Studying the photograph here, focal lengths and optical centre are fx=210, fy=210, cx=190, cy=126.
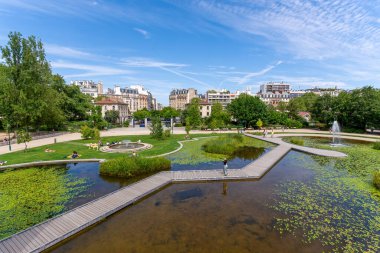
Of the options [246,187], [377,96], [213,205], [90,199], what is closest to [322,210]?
[246,187]

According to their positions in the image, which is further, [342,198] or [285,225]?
[342,198]

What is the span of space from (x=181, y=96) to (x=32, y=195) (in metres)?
132

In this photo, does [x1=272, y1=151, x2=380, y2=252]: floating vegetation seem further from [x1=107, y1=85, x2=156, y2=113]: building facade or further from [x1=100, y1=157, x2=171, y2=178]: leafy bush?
[x1=107, y1=85, x2=156, y2=113]: building facade

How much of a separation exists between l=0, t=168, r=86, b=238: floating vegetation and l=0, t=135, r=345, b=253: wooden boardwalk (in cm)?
122

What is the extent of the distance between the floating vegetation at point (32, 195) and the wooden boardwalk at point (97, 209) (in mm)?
1217

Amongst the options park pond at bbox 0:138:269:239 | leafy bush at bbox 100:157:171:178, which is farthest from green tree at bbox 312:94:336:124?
leafy bush at bbox 100:157:171:178

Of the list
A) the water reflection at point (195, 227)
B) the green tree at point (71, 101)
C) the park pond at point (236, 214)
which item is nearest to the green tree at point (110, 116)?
the green tree at point (71, 101)

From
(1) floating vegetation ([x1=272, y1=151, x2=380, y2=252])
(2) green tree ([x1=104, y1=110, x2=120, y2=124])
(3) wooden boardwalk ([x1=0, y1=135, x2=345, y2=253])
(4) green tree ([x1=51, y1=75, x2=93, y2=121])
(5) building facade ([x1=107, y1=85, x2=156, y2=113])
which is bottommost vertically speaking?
(1) floating vegetation ([x1=272, y1=151, x2=380, y2=252])

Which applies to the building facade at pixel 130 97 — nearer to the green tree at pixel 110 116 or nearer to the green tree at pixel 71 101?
the green tree at pixel 110 116

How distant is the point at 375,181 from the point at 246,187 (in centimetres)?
1015

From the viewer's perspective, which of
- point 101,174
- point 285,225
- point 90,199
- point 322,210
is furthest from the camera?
point 101,174

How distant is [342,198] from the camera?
14.3 meters

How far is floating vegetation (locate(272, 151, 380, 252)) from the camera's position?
32.7 ft

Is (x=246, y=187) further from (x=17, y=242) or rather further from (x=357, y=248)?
(x=17, y=242)
